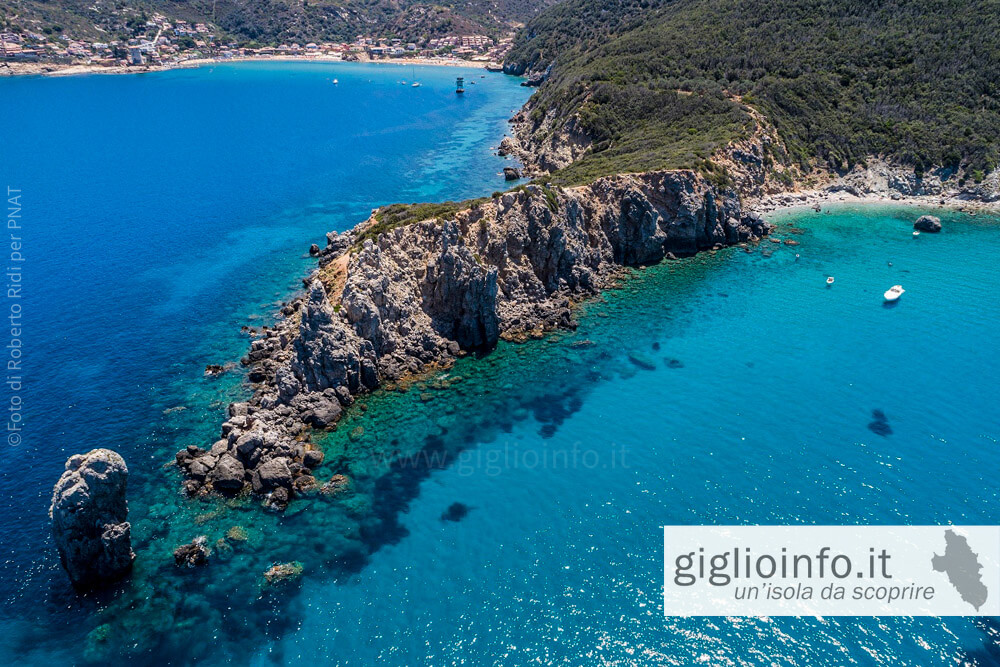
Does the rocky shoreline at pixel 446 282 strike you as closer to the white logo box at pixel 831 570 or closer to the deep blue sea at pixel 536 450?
the deep blue sea at pixel 536 450

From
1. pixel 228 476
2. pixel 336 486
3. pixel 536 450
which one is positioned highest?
pixel 536 450

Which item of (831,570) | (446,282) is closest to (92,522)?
(446,282)

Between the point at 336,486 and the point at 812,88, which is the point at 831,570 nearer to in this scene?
the point at 336,486

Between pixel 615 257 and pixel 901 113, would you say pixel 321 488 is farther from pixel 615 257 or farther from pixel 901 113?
pixel 901 113

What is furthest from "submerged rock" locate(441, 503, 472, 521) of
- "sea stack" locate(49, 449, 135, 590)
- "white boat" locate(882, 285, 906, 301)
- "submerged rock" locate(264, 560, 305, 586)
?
"white boat" locate(882, 285, 906, 301)

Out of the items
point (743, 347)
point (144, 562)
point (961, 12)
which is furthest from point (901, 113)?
point (144, 562)
